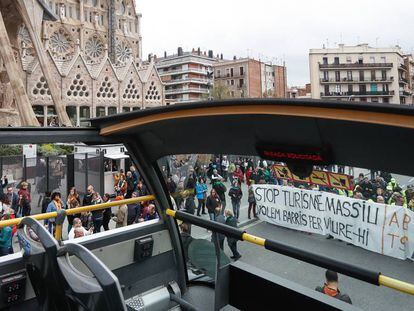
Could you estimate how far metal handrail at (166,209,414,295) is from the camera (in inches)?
80.8

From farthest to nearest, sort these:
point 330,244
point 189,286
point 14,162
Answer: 1. point 14,162
2. point 189,286
3. point 330,244

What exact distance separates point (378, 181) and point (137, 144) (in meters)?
2.25

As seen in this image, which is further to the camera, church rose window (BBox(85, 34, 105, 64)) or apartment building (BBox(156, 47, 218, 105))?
apartment building (BBox(156, 47, 218, 105))

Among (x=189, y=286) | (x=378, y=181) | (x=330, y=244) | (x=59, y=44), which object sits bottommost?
(x=189, y=286)

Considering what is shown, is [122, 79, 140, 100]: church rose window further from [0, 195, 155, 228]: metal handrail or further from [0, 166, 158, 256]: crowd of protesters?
[0, 195, 155, 228]: metal handrail

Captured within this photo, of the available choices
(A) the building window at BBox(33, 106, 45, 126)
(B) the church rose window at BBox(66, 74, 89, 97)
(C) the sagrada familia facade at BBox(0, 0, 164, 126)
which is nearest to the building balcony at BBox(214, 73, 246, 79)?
(C) the sagrada familia facade at BBox(0, 0, 164, 126)

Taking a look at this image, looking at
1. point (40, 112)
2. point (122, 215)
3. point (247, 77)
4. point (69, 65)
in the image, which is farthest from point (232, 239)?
point (247, 77)

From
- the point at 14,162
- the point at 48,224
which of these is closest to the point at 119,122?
the point at 48,224

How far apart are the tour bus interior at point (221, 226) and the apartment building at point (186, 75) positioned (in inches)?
3616

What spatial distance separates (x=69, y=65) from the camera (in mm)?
50375

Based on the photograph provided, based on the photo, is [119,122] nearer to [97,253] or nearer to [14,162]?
[97,253]

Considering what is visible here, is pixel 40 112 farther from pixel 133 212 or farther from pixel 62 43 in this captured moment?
pixel 133 212

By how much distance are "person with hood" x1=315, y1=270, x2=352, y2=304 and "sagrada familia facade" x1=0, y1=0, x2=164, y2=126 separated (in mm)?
23983

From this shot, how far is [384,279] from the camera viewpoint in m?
2.08
